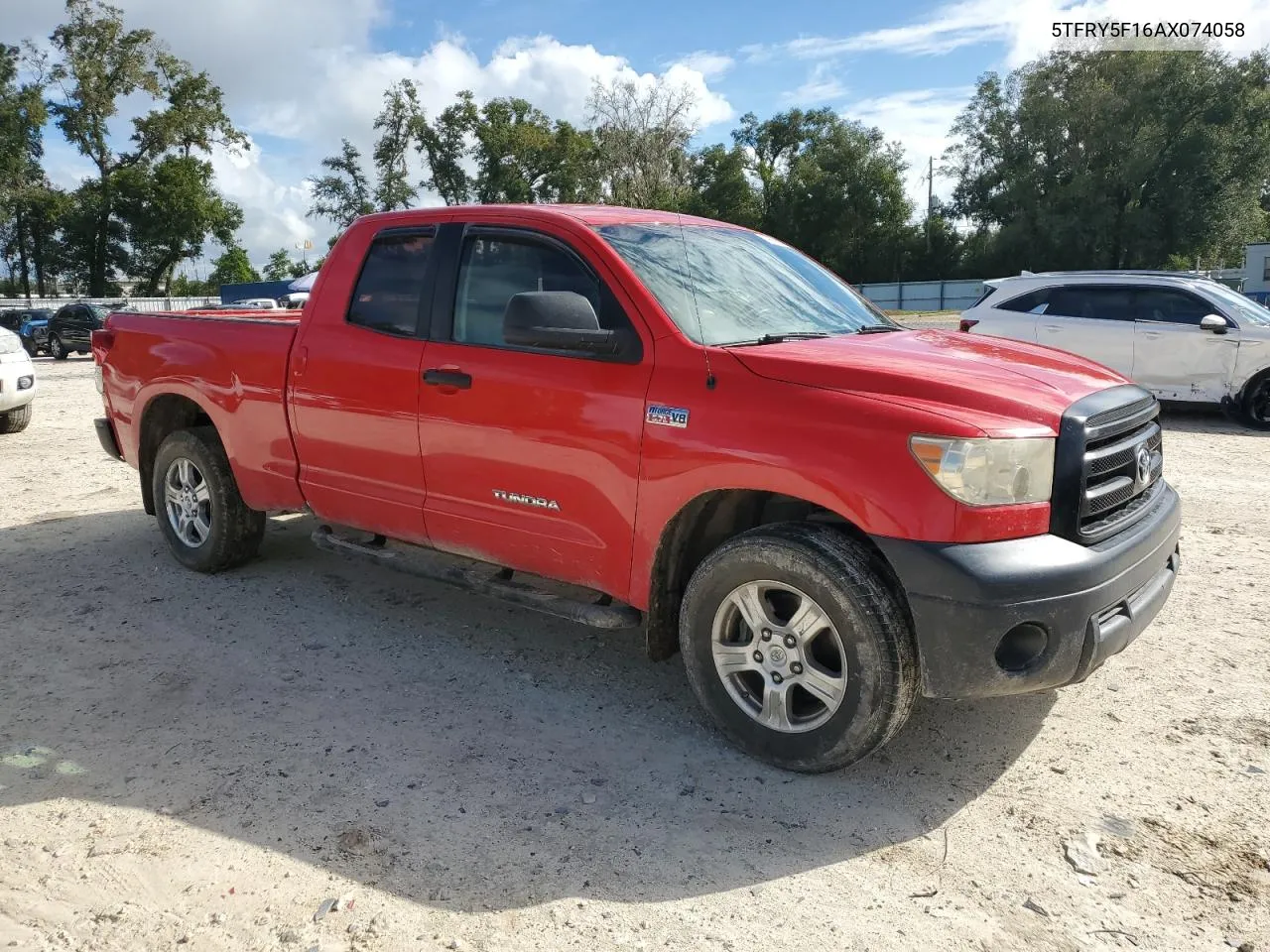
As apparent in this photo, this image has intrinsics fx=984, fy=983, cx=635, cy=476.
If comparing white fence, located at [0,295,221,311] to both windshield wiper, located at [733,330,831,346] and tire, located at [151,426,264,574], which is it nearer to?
tire, located at [151,426,264,574]

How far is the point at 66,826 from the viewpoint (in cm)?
311

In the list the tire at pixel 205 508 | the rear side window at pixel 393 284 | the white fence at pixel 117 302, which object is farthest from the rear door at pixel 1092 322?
the white fence at pixel 117 302

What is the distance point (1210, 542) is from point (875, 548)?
4021 mm

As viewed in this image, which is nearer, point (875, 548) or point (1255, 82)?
point (875, 548)

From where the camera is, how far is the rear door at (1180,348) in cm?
1069

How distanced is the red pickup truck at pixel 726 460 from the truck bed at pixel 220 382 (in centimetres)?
3

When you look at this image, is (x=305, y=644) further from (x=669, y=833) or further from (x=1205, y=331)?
(x=1205, y=331)

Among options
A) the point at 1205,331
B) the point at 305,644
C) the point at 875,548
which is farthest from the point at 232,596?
the point at 1205,331

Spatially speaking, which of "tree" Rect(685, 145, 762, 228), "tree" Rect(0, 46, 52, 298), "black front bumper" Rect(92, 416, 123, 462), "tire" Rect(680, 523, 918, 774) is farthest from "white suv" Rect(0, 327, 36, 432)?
"tree" Rect(685, 145, 762, 228)

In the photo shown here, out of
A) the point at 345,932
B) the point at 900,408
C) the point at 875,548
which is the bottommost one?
the point at 345,932

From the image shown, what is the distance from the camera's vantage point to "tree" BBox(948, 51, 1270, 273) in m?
41.1

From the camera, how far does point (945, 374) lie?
3244 millimetres

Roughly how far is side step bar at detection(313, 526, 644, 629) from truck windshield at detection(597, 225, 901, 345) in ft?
3.56

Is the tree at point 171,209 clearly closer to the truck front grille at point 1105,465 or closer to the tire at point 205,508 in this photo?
the tire at point 205,508
